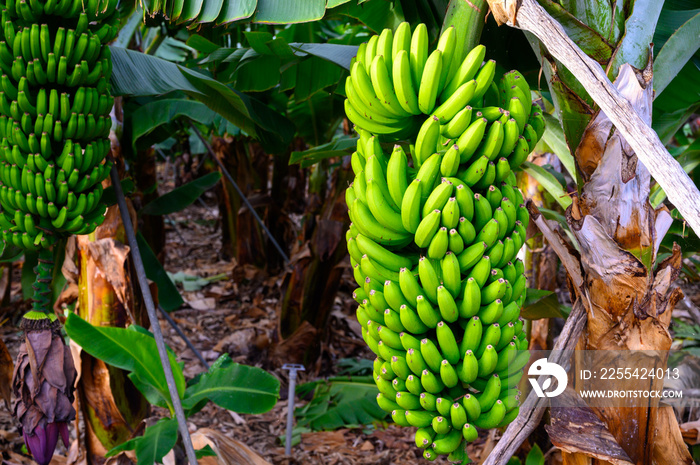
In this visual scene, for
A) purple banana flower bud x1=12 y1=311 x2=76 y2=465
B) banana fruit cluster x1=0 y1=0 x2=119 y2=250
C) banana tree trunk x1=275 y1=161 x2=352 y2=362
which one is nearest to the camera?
banana fruit cluster x1=0 y1=0 x2=119 y2=250

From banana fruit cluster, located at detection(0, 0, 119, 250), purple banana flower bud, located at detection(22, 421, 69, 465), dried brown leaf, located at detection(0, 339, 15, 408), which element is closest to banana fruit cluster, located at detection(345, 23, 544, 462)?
banana fruit cluster, located at detection(0, 0, 119, 250)

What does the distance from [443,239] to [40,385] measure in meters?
1.48

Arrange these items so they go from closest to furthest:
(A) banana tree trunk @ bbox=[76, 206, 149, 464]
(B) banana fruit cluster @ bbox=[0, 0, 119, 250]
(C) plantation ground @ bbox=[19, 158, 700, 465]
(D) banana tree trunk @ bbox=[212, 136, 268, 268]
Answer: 1. (B) banana fruit cluster @ bbox=[0, 0, 119, 250]
2. (A) banana tree trunk @ bbox=[76, 206, 149, 464]
3. (C) plantation ground @ bbox=[19, 158, 700, 465]
4. (D) banana tree trunk @ bbox=[212, 136, 268, 268]

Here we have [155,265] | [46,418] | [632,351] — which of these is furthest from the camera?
[155,265]

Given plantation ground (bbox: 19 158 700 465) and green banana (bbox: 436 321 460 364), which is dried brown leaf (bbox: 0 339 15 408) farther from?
green banana (bbox: 436 321 460 364)

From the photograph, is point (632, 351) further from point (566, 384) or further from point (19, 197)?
point (19, 197)

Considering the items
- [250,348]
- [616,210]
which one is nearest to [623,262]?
[616,210]

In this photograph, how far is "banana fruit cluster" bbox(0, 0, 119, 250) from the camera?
149 centimetres

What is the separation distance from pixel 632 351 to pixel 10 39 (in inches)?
73.5

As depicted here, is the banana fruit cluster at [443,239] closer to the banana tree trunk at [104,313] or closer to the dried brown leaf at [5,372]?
the banana tree trunk at [104,313]

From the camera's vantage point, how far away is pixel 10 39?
4.92ft

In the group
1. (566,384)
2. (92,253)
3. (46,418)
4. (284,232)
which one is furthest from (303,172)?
(566,384)

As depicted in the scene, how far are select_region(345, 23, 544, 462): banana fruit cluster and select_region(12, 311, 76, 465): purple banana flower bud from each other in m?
1.23

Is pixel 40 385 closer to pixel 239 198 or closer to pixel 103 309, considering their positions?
pixel 103 309
